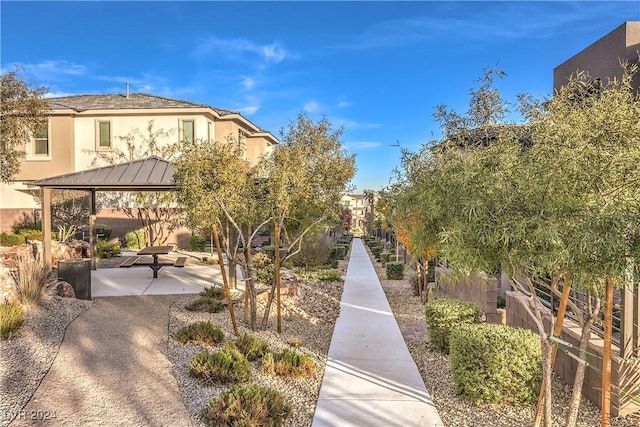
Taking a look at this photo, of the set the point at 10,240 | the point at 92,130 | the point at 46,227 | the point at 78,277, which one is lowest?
the point at 78,277

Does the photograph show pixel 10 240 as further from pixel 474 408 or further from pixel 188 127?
pixel 474 408

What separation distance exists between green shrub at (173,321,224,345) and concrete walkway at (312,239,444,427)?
1.95m

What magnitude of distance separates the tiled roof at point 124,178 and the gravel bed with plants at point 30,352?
3.23 metres

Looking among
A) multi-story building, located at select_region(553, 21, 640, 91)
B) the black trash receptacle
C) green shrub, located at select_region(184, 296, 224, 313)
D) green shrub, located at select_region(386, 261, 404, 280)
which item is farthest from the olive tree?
multi-story building, located at select_region(553, 21, 640, 91)

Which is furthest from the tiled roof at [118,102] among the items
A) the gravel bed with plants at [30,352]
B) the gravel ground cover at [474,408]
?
the gravel ground cover at [474,408]

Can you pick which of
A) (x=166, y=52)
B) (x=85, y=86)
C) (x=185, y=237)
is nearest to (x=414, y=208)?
(x=166, y=52)

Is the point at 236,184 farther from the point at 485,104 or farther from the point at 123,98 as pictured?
the point at 123,98

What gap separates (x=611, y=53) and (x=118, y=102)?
70.8 ft

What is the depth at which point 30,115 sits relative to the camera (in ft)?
52.7

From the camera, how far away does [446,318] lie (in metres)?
7.18

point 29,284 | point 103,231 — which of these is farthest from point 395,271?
point 103,231

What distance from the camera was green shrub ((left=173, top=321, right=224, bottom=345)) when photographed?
7.26 meters

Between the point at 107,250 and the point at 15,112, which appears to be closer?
the point at 15,112

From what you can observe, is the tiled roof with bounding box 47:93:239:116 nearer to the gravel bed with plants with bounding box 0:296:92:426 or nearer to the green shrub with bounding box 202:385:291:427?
the gravel bed with plants with bounding box 0:296:92:426
